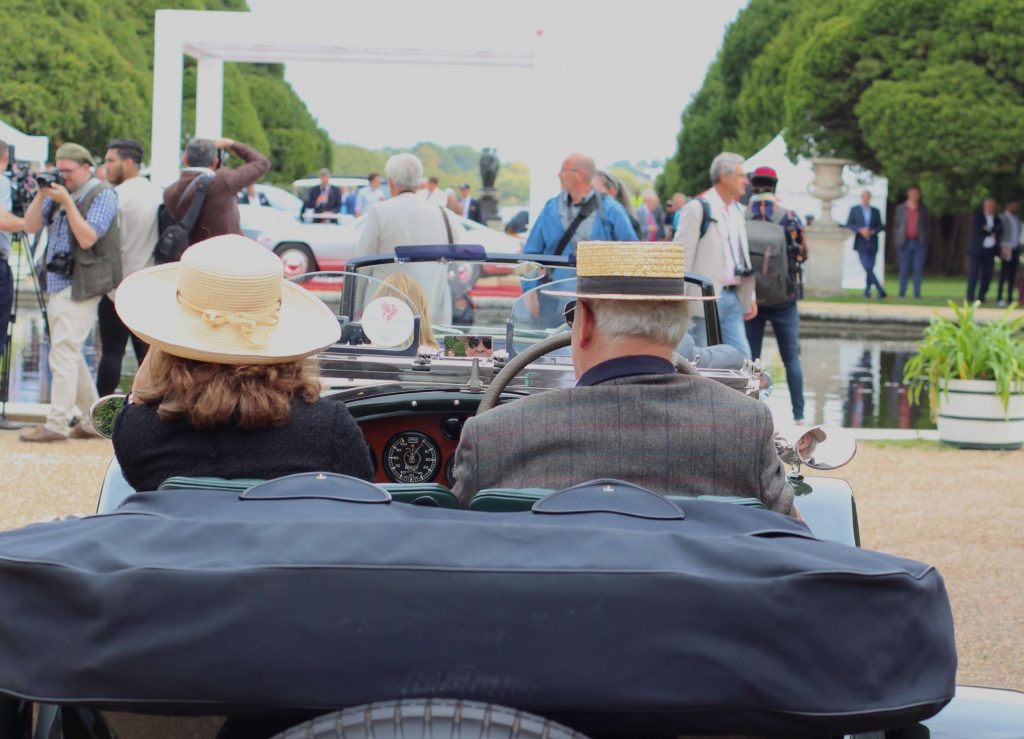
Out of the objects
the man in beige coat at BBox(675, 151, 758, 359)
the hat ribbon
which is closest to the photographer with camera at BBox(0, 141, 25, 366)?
the man in beige coat at BBox(675, 151, 758, 359)

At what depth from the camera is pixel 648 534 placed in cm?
199

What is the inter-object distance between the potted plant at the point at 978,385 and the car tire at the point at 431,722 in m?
8.41

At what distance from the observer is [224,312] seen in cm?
302

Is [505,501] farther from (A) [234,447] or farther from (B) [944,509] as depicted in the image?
(B) [944,509]

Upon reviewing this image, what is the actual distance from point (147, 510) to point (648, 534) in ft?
2.44

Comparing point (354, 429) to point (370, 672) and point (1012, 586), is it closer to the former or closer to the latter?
point (370, 672)

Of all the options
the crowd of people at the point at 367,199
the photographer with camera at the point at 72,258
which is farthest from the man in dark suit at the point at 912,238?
the photographer with camera at the point at 72,258

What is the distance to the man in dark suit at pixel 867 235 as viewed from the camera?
26.4 meters

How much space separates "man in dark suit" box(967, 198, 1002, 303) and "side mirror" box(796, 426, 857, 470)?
21.5 meters

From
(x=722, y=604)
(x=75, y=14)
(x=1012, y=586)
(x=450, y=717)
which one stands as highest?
(x=75, y=14)

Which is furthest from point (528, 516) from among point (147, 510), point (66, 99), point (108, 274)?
point (66, 99)

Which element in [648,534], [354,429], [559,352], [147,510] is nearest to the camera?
[648,534]

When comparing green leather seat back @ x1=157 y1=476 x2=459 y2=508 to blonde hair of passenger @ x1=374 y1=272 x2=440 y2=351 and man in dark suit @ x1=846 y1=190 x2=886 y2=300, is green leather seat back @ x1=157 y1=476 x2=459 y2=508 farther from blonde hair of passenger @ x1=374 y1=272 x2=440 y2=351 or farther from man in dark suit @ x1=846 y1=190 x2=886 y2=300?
man in dark suit @ x1=846 y1=190 x2=886 y2=300

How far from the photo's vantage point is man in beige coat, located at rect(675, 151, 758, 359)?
29.3 ft
